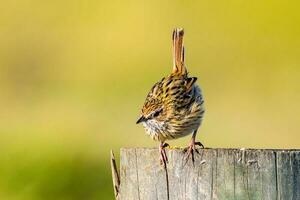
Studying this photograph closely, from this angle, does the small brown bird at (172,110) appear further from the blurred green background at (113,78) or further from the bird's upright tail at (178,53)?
the blurred green background at (113,78)

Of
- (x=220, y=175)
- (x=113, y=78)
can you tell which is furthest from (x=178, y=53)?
(x=113, y=78)

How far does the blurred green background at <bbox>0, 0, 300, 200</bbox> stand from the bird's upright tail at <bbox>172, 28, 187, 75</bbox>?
4.03m

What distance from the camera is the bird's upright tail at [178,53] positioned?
10.0 meters

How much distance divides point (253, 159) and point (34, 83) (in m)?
17.7

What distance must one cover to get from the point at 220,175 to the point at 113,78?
1728 cm

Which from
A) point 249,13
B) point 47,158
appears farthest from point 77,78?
point 47,158

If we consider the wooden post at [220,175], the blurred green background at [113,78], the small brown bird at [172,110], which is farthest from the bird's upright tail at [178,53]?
the blurred green background at [113,78]

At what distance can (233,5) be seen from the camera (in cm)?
2753

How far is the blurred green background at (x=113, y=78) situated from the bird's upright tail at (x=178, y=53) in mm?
4032

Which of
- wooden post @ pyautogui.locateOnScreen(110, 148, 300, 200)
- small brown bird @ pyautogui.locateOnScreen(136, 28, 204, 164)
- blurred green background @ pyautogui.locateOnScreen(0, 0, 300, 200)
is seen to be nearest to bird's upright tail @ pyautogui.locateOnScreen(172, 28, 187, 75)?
small brown bird @ pyautogui.locateOnScreen(136, 28, 204, 164)

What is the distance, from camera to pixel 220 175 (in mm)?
6598

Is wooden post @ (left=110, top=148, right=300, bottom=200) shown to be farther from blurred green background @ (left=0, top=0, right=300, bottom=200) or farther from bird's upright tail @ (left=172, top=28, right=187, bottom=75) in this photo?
blurred green background @ (left=0, top=0, right=300, bottom=200)

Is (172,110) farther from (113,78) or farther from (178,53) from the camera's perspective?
(113,78)

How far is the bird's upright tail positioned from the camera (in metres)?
10.0
